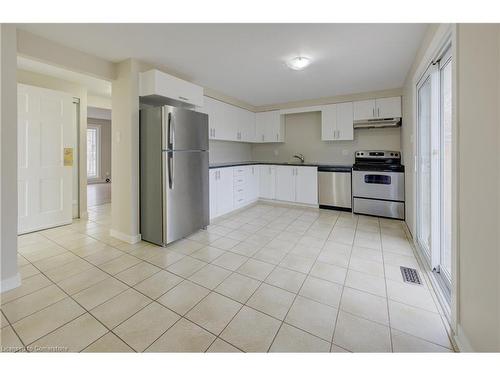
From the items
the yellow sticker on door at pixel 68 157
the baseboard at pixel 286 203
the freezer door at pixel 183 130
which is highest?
the freezer door at pixel 183 130

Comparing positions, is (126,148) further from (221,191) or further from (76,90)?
(76,90)

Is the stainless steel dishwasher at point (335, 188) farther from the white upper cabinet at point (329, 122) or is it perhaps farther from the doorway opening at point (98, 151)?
the doorway opening at point (98, 151)

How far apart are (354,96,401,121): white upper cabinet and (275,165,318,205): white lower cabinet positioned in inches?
52.6

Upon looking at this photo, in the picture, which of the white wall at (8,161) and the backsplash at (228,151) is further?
the backsplash at (228,151)

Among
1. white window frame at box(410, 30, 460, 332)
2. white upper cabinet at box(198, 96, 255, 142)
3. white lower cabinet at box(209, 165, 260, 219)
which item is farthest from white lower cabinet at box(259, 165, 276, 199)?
white window frame at box(410, 30, 460, 332)

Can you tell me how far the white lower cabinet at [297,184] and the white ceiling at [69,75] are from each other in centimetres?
370

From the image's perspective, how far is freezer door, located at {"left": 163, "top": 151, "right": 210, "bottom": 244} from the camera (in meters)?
2.78

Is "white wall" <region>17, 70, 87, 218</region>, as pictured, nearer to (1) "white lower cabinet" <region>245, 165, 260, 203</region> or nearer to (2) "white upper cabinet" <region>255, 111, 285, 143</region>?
(1) "white lower cabinet" <region>245, 165, 260, 203</region>

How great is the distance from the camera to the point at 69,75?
364 centimetres

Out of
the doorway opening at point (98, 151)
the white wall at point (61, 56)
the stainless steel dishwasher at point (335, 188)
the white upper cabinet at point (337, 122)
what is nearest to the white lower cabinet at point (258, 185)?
the stainless steel dishwasher at point (335, 188)

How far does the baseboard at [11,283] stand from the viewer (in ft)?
6.15

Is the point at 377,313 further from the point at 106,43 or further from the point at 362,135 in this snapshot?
the point at 362,135
